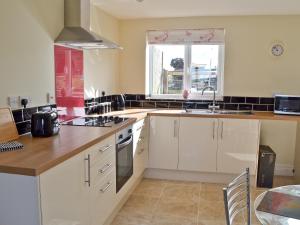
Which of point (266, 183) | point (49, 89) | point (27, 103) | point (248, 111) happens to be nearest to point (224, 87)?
point (248, 111)

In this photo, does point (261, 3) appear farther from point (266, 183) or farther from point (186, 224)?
point (186, 224)

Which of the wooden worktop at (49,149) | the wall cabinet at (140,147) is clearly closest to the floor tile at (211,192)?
the wall cabinet at (140,147)

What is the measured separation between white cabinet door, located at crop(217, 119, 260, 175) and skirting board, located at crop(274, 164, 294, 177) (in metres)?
0.70

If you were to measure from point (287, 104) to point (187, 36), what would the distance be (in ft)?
5.23

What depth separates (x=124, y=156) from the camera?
2.84 m

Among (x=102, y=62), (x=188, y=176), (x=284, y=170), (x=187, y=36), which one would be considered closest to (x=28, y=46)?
(x=102, y=62)

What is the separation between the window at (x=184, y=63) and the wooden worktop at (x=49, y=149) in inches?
75.8

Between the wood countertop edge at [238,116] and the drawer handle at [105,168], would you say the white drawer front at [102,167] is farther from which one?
the wood countertop edge at [238,116]

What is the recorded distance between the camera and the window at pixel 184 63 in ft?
13.2

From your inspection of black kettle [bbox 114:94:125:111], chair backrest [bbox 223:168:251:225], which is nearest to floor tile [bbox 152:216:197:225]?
chair backrest [bbox 223:168:251:225]

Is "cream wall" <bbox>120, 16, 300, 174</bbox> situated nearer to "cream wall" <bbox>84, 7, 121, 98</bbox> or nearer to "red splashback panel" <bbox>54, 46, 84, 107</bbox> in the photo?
"cream wall" <bbox>84, 7, 121, 98</bbox>

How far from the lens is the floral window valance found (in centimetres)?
395

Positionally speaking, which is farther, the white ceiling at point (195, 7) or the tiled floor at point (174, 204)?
the white ceiling at point (195, 7)

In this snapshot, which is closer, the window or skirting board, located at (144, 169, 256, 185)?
skirting board, located at (144, 169, 256, 185)
